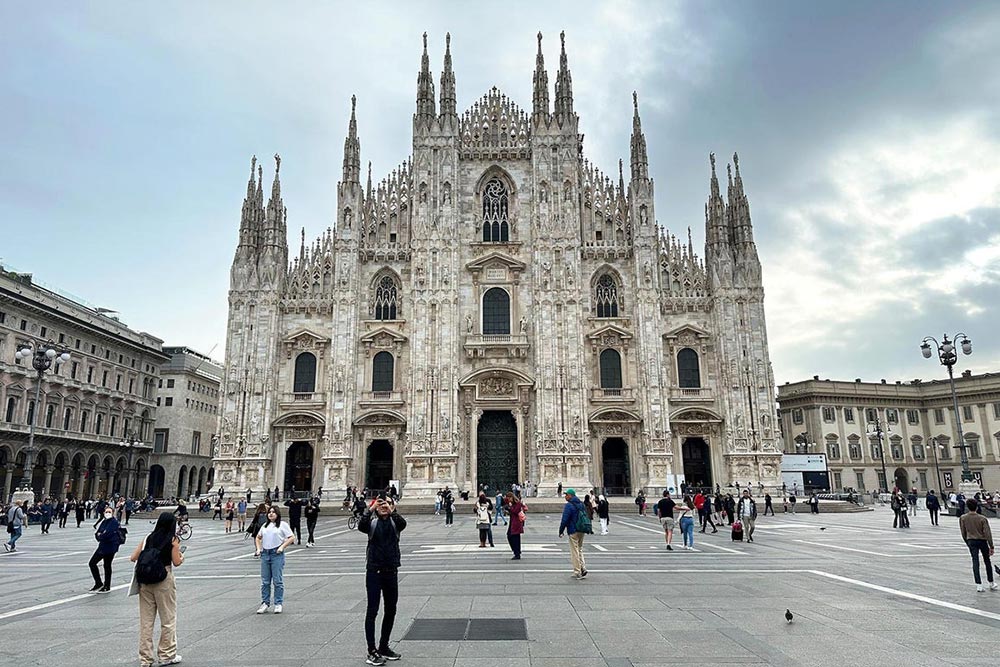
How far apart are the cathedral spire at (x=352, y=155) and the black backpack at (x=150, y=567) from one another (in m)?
39.2

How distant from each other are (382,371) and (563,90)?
22.5 meters

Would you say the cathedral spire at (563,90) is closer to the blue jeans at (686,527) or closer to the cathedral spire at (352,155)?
the cathedral spire at (352,155)

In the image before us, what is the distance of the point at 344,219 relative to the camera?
43.1m

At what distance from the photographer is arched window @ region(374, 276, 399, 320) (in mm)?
43375

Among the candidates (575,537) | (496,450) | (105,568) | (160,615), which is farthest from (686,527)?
(496,450)

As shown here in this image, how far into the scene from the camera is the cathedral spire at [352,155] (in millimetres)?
43844

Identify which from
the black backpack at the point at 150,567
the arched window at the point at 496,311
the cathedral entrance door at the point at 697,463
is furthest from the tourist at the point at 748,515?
the arched window at the point at 496,311

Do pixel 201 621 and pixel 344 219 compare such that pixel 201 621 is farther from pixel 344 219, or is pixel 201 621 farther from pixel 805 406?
pixel 805 406

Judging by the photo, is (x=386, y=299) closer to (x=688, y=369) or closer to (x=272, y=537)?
(x=688, y=369)

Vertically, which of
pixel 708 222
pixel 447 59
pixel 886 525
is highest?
pixel 447 59

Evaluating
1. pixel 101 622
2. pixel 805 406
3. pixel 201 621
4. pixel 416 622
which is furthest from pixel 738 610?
pixel 805 406

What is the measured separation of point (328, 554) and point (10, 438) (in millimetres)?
38895

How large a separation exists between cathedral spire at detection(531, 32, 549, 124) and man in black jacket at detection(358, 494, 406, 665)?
41.0 m

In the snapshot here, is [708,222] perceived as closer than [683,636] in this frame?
No
